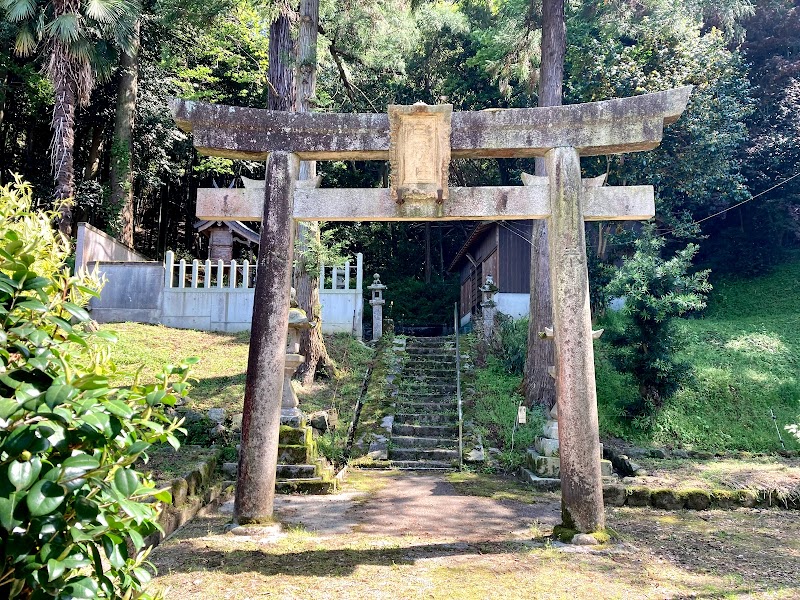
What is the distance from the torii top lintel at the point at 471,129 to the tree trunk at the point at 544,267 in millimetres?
6211

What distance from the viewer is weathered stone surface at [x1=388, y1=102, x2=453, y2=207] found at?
5.98 m

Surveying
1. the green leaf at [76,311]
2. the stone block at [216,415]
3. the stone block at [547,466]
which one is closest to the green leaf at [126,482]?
the green leaf at [76,311]

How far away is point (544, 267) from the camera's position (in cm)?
1241

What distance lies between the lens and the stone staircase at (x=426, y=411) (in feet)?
36.5

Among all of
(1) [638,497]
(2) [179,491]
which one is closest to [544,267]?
(1) [638,497]

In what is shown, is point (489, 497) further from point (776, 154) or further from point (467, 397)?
point (776, 154)

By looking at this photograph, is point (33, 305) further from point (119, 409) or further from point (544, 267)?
point (544, 267)

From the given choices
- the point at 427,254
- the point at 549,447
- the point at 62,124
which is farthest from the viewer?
the point at 427,254

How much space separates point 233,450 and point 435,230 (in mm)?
21070

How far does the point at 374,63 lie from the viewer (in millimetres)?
14445

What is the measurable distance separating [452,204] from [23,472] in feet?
16.3

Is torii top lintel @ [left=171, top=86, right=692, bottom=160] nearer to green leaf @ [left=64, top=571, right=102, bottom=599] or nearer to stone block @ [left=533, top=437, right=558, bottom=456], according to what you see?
stone block @ [left=533, top=437, right=558, bottom=456]

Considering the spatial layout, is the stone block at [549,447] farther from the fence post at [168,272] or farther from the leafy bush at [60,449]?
the fence post at [168,272]

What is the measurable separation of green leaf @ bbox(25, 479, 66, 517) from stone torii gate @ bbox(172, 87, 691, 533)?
4.06 m
